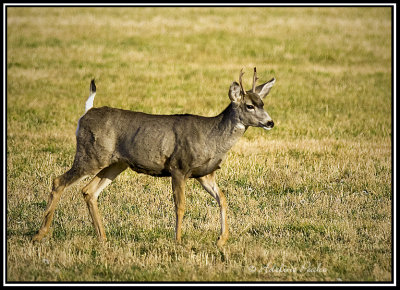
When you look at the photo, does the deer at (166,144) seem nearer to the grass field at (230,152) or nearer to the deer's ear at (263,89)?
the deer's ear at (263,89)

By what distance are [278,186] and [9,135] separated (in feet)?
25.4

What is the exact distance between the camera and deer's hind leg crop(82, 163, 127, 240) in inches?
347

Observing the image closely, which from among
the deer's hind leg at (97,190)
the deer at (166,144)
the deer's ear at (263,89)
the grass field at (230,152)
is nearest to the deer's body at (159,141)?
the deer at (166,144)

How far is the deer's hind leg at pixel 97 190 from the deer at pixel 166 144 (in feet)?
0.04

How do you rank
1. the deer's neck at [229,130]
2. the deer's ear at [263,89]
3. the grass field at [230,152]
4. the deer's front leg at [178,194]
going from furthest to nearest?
1. the deer's ear at [263,89]
2. the deer's neck at [229,130]
3. the deer's front leg at [178,194]
4. the grass field at [230,152]

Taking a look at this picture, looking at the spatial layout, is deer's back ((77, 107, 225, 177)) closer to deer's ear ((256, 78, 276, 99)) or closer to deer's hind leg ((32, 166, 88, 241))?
deer's hind leg ((32, 166, 88, 241))

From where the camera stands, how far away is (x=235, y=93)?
28.1 ft

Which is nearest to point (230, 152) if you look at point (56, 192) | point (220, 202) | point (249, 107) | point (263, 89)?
point (263, 89)

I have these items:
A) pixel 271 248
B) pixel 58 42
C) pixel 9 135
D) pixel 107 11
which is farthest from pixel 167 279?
pixel 107 11

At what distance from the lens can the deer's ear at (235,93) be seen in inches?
332

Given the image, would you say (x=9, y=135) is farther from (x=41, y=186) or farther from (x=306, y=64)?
(x=306, y=64)

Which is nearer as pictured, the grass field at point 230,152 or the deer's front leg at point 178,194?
the grass field at point 230,152

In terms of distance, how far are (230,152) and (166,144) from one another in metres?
6.08

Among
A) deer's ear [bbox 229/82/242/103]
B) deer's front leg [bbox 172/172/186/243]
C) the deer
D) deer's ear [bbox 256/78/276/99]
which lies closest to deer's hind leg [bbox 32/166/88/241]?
the deer
